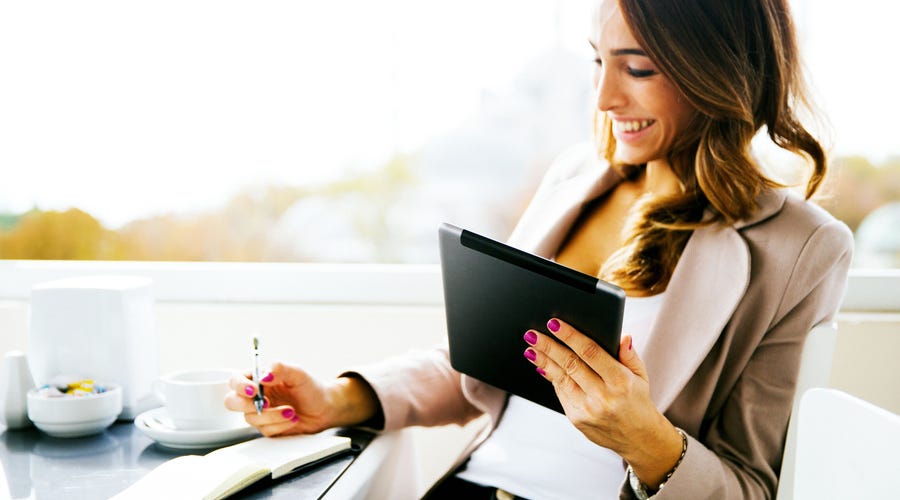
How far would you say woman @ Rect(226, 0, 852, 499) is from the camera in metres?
1.15

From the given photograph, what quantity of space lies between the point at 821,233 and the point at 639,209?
0.89ft

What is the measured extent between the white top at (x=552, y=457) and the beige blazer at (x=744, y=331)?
7 centimetres

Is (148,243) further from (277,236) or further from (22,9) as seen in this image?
(22,9)

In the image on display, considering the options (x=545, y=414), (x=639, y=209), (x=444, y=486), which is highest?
(x=639, y=209)

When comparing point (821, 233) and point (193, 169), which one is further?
point (193, 169)

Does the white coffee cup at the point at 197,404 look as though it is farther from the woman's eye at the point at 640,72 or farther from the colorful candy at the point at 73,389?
the woman's eye at the point at 640,72

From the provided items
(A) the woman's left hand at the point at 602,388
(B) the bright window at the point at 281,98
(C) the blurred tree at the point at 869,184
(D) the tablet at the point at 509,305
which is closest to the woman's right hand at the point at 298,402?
(D) the tablet at the point at 509,305

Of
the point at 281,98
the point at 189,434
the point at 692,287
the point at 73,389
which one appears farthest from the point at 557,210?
the point at 281,98

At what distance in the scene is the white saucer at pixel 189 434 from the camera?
118 centimetres

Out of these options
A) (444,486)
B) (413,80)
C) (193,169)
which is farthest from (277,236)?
(444,486)

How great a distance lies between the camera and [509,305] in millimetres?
1049

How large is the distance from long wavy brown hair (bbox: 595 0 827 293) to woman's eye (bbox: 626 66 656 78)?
3 centimetres

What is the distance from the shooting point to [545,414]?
1308 millimetres

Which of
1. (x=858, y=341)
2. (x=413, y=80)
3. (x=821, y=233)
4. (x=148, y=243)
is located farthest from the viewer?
(x=148, y=243)
